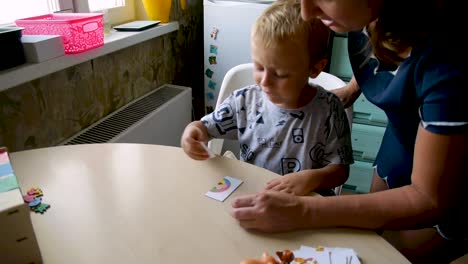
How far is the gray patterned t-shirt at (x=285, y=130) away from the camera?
961 mm

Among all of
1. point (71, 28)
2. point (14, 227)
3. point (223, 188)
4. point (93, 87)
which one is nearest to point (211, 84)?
point (93, 87)

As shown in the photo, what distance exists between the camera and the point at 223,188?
2.55ft

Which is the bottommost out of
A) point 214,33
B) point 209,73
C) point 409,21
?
point 209,73

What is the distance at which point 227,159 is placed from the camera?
89 centimetres

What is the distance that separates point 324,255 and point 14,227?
0.48 m

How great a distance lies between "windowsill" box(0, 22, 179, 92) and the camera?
1029 millimetres

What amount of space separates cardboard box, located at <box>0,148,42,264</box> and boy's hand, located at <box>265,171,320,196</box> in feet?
1.44

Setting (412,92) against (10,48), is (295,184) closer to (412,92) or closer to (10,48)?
(412,92)

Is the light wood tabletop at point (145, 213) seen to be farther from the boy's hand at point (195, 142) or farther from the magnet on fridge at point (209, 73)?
the magnet on fridge at point (209, 73)

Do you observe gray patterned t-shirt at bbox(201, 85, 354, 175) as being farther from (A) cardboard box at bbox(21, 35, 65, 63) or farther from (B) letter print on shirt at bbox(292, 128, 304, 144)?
(A) cardboard box at bbox(21, 35, 65, 63)

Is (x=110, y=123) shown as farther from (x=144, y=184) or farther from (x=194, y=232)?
(x=194, y=232)

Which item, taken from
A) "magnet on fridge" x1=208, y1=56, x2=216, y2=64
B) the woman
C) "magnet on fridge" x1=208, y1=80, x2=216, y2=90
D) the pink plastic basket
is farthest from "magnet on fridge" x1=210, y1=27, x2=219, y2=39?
the woman

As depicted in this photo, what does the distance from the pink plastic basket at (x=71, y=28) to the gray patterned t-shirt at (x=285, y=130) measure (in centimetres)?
58

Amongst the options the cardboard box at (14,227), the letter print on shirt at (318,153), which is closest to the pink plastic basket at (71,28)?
the cardboard box at (14,227)
